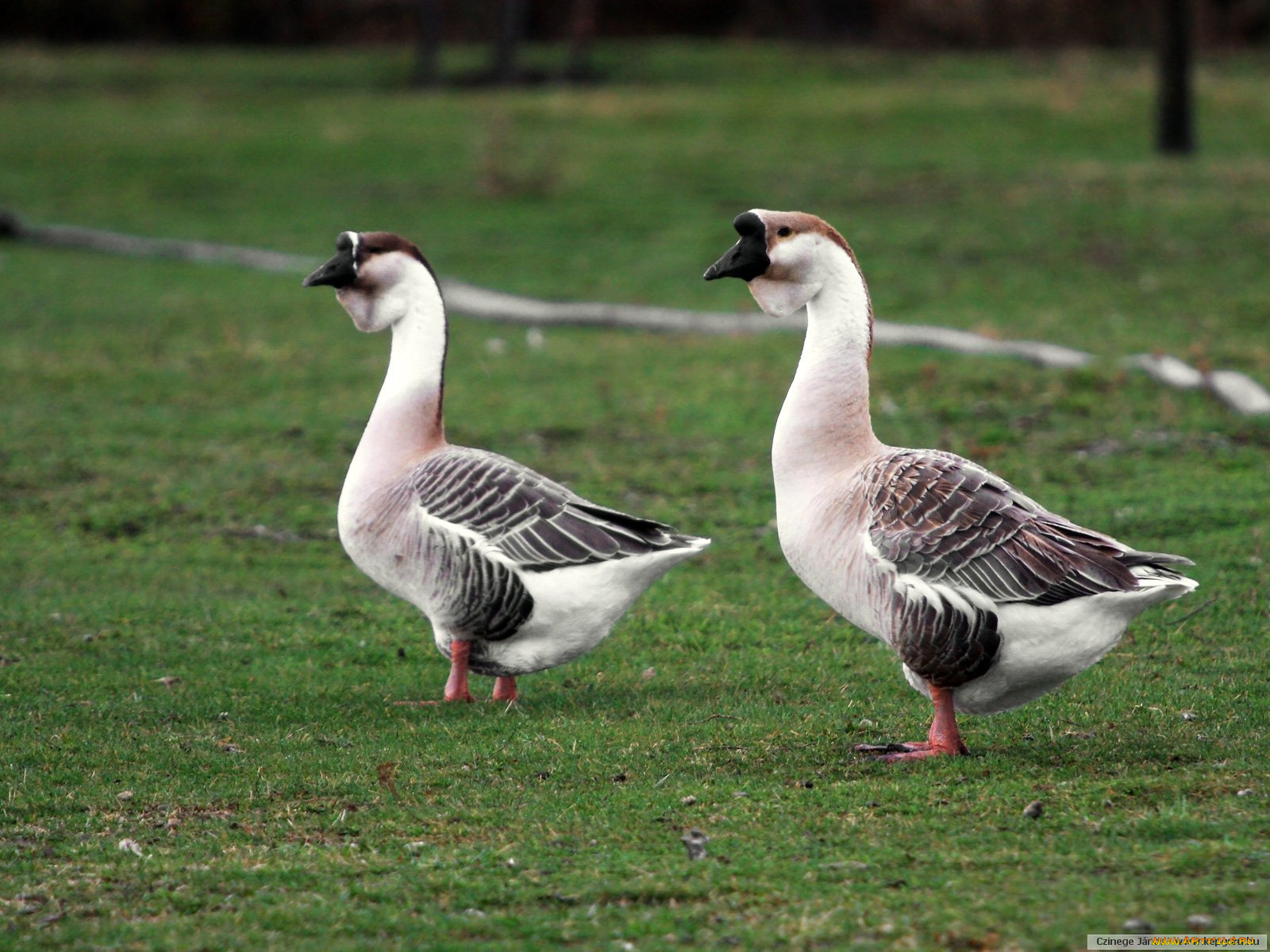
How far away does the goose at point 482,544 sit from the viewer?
6.55 metres

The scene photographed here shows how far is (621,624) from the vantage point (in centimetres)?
848

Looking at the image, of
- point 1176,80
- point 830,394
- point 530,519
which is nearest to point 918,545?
point 830,394

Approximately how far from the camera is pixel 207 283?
840 inches

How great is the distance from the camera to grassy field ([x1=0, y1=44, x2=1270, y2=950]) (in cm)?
468

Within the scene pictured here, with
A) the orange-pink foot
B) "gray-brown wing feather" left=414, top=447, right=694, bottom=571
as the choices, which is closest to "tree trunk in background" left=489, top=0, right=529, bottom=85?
"gray-brown wing feather" left=414, top=447, right=694, bottom=571

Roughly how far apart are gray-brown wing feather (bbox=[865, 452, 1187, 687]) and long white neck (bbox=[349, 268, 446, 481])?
2321 mm

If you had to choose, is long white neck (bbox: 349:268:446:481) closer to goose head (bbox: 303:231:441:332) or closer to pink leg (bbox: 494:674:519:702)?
goose head (bbox: 303:231:441:332)

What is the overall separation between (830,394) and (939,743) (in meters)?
1.44

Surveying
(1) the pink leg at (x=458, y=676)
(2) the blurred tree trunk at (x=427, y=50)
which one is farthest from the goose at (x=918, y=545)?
(2) the blurred tree trunk at (x=427, y=50)

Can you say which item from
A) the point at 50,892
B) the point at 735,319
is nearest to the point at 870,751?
the point at 50,892

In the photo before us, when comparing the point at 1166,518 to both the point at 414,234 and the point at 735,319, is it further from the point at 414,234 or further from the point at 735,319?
the point at 414,234

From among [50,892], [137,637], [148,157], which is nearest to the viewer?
[50,892]

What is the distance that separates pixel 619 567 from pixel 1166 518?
15.4 feet

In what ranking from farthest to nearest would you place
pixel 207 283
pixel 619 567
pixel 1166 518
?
pixel 207 283 → pixel 1166 518 → pixel 619 567
